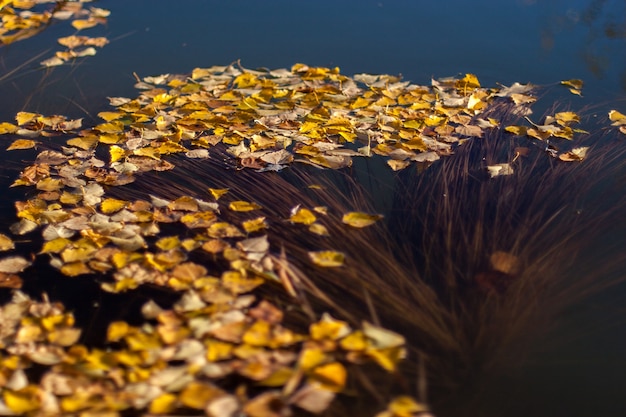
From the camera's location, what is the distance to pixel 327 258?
1.56 metres

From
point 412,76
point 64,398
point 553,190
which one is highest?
point 412,76

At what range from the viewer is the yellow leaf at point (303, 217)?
67.6 inches

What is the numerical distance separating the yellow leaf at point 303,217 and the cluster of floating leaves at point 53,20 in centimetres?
155

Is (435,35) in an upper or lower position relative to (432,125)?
upper

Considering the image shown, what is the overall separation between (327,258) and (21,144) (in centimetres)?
117

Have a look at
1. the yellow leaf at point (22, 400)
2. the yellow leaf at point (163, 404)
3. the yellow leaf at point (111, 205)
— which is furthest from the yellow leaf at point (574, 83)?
the yellow leaf at point (22, 400)

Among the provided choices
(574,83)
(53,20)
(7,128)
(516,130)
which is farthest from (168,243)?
(53,20)

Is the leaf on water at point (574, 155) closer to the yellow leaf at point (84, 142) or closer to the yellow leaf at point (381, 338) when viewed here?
the yellow leaf at point (381, 338)

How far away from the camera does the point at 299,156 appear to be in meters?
2.10

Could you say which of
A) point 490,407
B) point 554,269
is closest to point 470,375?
point 490,407

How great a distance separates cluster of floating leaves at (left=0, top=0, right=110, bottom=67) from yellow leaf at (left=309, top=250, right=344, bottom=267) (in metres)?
1.72

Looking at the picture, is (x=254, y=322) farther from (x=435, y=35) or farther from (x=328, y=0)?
(x=328, y=0)

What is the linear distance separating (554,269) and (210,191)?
0.94 metres

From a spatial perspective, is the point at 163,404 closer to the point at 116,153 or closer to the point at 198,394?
the point at 198,394
